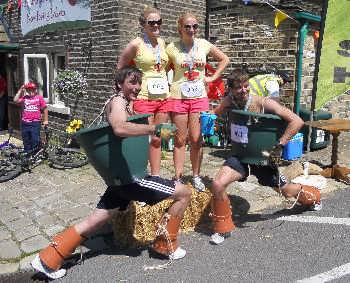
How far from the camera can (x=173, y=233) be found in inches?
148

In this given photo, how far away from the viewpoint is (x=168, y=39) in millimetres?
8258

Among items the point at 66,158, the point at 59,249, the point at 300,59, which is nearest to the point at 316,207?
the point at 59,249

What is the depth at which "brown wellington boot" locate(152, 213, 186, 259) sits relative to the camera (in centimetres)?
373

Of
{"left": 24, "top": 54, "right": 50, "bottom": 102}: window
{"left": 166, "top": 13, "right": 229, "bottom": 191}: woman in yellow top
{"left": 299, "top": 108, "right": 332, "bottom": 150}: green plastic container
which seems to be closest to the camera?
{"left": 166, "top": 13, "right": 229, "bottom": 191}: woman in yellow top

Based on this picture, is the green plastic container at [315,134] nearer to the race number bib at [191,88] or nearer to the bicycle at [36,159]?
the race number bib at [191,88]

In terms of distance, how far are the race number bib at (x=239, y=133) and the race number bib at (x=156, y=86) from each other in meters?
0.92

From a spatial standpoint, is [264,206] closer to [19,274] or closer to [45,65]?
[19,274]

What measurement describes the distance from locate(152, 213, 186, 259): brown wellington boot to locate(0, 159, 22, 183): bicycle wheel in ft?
11.7

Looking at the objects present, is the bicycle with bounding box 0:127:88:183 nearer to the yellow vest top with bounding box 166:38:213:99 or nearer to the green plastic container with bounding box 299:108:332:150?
the yellow vest top with bounding box 166:38:213:99

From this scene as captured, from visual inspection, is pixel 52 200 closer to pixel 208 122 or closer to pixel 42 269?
pixel 42 269

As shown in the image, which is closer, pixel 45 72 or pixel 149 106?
pixel 149 106

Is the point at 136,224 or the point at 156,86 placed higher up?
the point at 156,86

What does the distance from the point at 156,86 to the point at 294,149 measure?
3469mm

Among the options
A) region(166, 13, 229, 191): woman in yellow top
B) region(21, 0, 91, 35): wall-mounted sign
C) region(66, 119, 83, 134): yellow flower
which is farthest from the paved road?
region(21, 0, 91, 35): wall-mounted sign
